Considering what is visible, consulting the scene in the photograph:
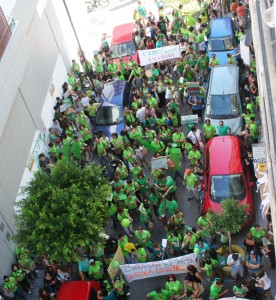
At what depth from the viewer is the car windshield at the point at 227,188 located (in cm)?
1794

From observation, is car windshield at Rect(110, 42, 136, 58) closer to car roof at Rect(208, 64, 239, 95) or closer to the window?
car roof at Rect(208, 64, 239, 95)

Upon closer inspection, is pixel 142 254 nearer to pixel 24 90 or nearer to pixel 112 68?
pixel 24 90

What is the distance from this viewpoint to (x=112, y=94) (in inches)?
926

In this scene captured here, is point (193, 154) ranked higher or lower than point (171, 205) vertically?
higher

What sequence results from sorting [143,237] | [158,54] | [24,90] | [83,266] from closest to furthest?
1. [143,237]
2. [83,266]
3. [24,90]
4. [158,54]

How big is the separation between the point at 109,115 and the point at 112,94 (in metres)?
1.14

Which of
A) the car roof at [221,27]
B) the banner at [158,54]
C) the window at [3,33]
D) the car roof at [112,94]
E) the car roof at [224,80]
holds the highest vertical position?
the window at [3,33]

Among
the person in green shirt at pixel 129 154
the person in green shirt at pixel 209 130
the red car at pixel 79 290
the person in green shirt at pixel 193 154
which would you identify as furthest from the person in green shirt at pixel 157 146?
the red car at pixel 79 290

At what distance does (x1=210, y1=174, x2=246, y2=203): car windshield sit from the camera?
1794 centimetres

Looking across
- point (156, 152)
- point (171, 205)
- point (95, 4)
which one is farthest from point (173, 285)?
point (95, 4)

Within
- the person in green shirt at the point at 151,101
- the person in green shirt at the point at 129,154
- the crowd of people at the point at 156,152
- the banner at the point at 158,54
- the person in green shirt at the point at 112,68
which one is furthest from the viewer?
the person in green shirt at the point at 112,68

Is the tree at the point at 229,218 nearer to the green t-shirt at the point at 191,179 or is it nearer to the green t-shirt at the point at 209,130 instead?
the green t-shirt at the point at 191,179

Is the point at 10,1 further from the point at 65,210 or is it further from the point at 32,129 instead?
the point at 65,210

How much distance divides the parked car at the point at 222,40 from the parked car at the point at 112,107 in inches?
151
